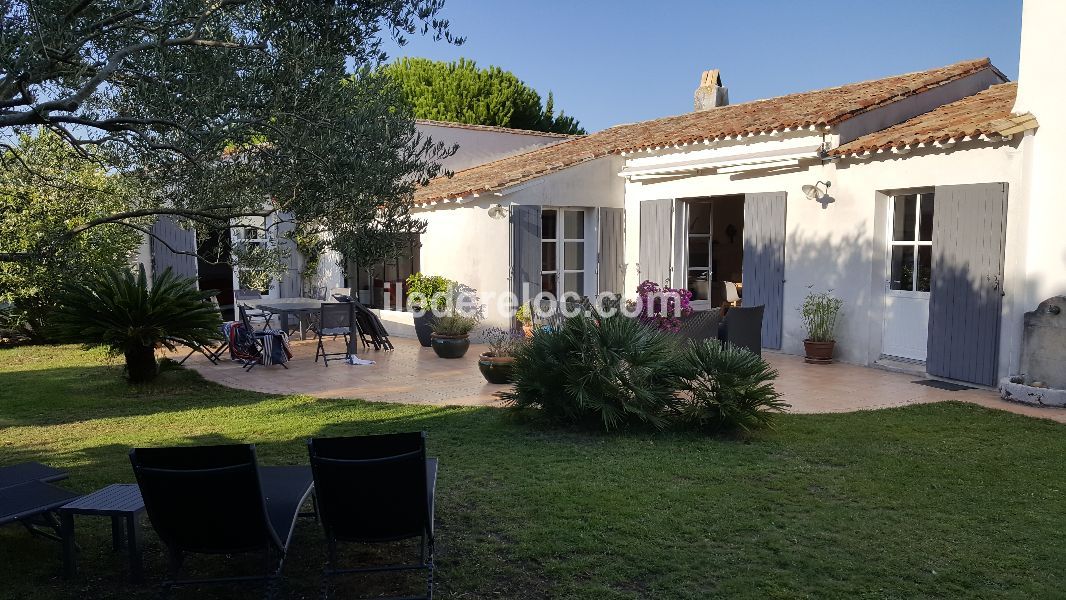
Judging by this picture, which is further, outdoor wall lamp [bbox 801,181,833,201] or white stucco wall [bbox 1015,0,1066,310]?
outdoor wall lamp [bbox 801,181,833,201]

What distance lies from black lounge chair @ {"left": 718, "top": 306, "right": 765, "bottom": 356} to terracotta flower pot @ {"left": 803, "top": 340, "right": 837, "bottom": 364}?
1.32 meters

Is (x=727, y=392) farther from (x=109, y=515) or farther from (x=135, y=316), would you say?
(x=135, y=316)

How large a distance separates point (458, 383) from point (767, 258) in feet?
16.6

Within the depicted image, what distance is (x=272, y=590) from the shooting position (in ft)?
11.1

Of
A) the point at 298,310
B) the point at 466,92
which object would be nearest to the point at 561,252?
the point at 298,310

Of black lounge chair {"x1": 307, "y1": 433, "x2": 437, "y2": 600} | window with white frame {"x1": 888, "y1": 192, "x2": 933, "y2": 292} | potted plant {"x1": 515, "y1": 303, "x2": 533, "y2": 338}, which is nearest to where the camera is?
black lounge chair {"x1": 307, "y1": 433, "x2": 437, "y2": 600}

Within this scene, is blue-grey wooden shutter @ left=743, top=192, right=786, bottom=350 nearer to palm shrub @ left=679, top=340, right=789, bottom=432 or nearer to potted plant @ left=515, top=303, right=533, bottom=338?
potted plant @ left=515, top=303, right=533, bottom=338

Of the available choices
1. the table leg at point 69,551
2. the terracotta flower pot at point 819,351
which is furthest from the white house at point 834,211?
the table leg at point 69,551

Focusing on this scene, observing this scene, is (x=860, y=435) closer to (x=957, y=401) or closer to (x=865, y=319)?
(x=957, y=401)

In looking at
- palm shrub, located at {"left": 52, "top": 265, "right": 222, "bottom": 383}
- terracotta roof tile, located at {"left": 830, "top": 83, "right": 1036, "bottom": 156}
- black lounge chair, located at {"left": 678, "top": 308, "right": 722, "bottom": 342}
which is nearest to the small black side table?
palm shrub, located at {"left": 52, "top": 265, "right": 222, "bottom": 383}

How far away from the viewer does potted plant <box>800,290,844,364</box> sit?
10539 mm

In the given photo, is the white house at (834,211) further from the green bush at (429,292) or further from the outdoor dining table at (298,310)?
the outdoor dining table at (298,310)

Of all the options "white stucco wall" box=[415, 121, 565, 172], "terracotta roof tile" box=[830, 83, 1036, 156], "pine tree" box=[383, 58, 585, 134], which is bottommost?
"terracotta roof tile" box=[830, 83, 1036, 156]

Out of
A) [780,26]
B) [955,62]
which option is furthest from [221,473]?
[780,26]
